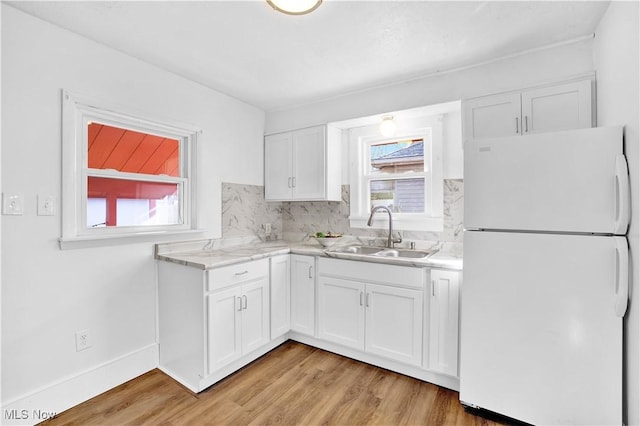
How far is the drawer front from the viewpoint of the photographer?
2246mm

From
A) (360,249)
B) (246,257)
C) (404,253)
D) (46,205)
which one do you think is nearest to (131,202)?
(46,205)

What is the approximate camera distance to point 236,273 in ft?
7.64

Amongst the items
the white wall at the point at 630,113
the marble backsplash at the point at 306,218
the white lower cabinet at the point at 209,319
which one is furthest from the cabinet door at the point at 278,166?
the white wall at the point at 630,113

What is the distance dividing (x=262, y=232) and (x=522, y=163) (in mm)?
2509

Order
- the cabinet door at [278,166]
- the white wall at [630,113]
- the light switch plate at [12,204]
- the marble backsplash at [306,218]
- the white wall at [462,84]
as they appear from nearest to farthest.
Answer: the white wall at [630,113] → the light switch plate at [12,204] → the white wall at [462,84] → the marble backsplash at [306,218] → the cabinet door at [278,166]

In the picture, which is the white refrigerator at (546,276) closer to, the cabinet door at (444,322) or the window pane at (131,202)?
the cabinet door at (444,322)

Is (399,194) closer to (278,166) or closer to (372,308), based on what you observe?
(372,308)

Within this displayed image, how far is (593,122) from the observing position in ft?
6.35

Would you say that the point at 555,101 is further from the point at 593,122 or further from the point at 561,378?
the point at 561,378

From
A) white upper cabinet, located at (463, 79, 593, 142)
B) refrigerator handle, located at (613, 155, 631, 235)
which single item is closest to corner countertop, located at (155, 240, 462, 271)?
refrigerator handle, located at (613, 155, 631, 235)

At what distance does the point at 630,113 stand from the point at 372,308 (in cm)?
189

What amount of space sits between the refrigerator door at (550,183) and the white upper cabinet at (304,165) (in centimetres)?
147

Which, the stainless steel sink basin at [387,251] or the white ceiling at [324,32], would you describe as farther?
the stainless steel sink basin at [387,251]

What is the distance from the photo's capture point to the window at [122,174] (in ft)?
6.46
